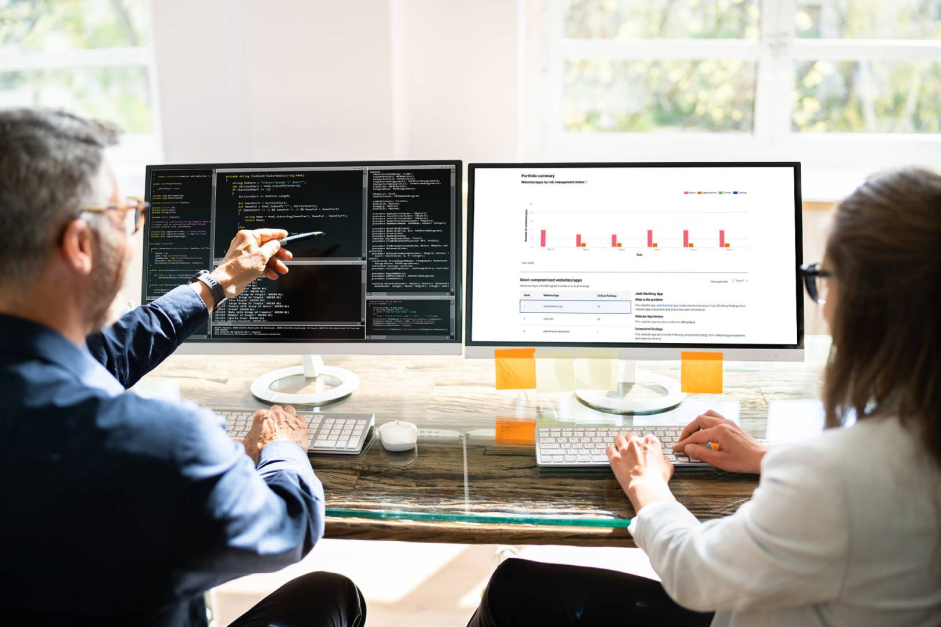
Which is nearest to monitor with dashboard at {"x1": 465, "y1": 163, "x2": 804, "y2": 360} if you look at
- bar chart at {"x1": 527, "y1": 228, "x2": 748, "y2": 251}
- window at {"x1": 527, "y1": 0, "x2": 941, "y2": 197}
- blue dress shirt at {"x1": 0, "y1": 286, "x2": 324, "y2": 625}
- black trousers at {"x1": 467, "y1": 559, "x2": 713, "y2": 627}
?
bar chart at {"x1": 527, "y1": 228, "x2": 748, "y2": 251}

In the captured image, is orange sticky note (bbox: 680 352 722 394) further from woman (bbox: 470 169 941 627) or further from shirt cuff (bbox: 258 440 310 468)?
shirt cuff (bbox: 258 440 310 468)

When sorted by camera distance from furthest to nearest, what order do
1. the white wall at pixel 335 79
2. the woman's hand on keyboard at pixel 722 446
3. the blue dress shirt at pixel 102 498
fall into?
the white wall at pixel 335 79, the woman's hand on keyboard at pixel 722 446, the blue dress shirt at pixel 102 498

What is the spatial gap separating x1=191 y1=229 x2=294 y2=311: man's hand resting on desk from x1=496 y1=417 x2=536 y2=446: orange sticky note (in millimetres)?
560

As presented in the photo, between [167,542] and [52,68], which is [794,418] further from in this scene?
[52,68]

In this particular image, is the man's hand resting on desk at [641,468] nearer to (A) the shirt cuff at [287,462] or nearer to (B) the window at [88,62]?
(A) the shirt cuff at [287,462]

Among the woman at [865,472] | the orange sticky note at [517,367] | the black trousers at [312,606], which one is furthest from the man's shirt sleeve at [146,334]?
the woman at [865,472]

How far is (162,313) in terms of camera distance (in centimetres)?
145

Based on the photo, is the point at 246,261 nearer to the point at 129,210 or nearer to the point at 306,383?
the point at 306,383

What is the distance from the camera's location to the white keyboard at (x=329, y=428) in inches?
54.4

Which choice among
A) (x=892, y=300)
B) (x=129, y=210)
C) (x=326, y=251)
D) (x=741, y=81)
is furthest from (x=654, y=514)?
(x=741, y=81)

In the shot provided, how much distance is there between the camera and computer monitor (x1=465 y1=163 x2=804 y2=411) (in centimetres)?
151

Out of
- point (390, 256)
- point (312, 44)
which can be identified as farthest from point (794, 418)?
point (312, 44)

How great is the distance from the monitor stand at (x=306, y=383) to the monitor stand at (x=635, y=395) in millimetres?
518

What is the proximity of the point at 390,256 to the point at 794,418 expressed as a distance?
0.90 m
